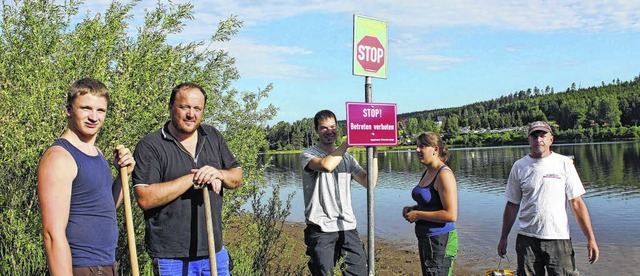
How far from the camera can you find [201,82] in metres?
5.64

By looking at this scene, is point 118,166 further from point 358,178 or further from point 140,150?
point 358,178

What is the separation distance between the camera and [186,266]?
10.6ft

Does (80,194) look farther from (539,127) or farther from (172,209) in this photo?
(539,127)

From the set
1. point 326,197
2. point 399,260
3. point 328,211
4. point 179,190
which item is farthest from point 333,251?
point 399,260

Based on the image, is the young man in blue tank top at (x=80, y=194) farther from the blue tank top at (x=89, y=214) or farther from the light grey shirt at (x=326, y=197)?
the light grey shirt at (x=326, y=197)

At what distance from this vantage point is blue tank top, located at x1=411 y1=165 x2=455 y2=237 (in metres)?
4.89

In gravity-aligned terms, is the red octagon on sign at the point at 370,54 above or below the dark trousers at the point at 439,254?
above

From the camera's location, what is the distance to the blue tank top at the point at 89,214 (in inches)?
110

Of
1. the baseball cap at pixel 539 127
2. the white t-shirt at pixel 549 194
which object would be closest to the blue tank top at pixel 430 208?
the white t-shirt at pixel 549 194

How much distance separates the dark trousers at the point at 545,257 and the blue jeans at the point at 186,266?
10.6 feet

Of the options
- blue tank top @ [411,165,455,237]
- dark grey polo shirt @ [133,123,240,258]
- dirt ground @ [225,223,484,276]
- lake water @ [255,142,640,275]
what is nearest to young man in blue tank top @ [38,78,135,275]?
dark grey polo shirt @ [133,123,240,258]

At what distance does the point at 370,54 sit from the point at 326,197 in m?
1.40

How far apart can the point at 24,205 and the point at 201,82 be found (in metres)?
A: 2.09

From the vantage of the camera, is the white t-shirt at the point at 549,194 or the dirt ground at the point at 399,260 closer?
the white t-shirt at the point at 549,194
